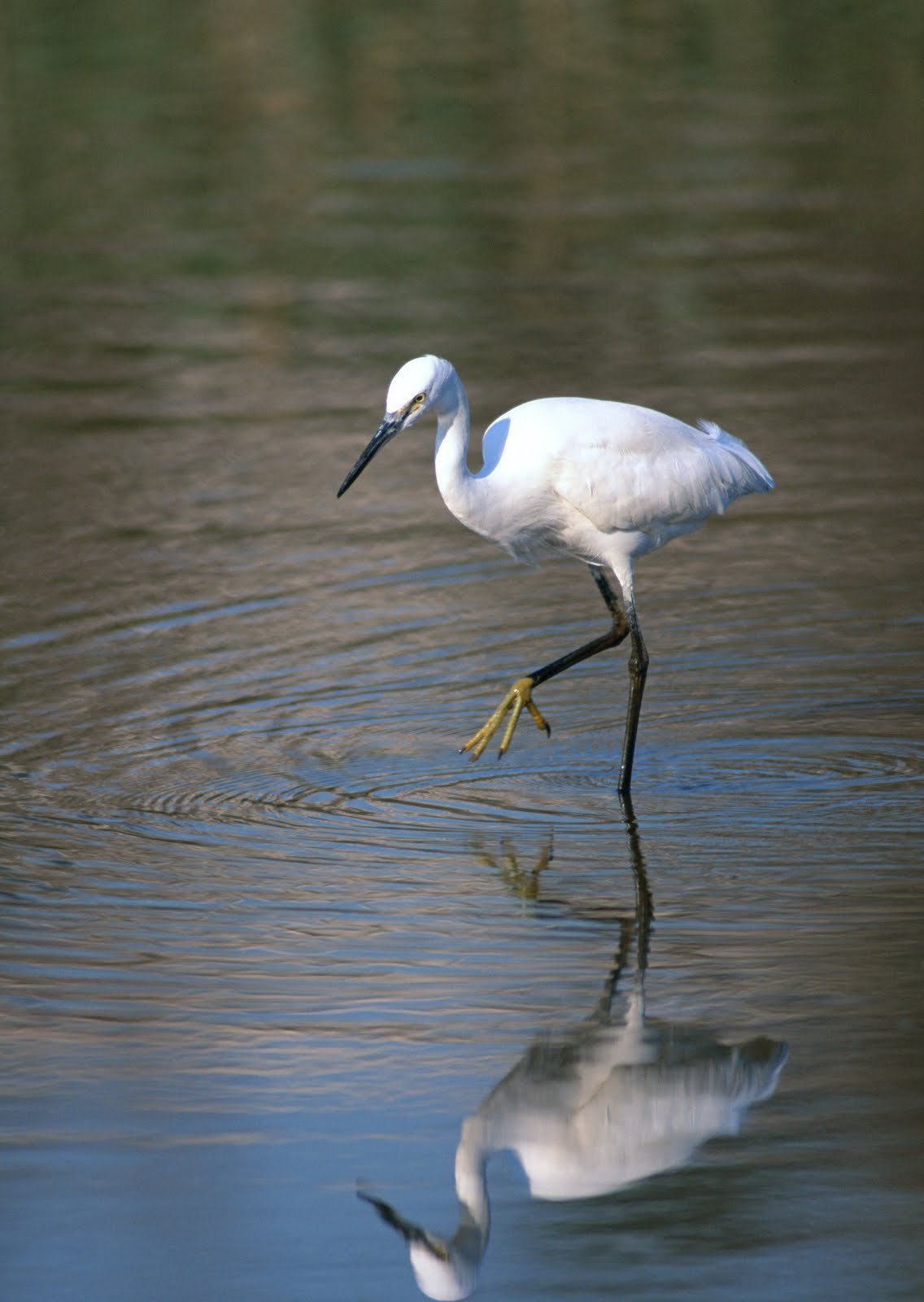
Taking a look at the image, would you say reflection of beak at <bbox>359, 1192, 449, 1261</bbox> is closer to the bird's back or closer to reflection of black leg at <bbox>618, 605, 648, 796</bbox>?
reflection of black leg at <bbox>618, 605, 648, 796</bbox>

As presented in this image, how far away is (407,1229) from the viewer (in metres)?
4.66

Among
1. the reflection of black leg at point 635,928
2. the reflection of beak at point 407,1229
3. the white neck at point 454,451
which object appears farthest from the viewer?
the white neck at point 454,451

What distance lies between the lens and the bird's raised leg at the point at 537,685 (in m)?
7.72

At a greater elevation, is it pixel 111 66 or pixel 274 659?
pixel 111 66

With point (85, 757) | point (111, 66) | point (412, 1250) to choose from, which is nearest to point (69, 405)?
point (85, 757)

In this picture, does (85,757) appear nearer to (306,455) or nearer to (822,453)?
(306,455)

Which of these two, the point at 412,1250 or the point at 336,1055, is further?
the point at 336,1055

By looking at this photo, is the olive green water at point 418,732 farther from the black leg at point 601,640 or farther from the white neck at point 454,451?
the white neck at point 454,451

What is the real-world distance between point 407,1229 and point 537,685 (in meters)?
3.60

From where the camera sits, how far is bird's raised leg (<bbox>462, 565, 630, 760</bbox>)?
7.72 metres

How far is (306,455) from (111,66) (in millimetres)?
14596

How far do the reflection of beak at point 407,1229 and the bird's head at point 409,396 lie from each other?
290 centimetres

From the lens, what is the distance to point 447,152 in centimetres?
2016

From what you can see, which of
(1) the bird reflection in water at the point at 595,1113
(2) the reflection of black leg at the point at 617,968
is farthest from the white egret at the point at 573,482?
(1) the bird reflection in water at the point at 595,1113
